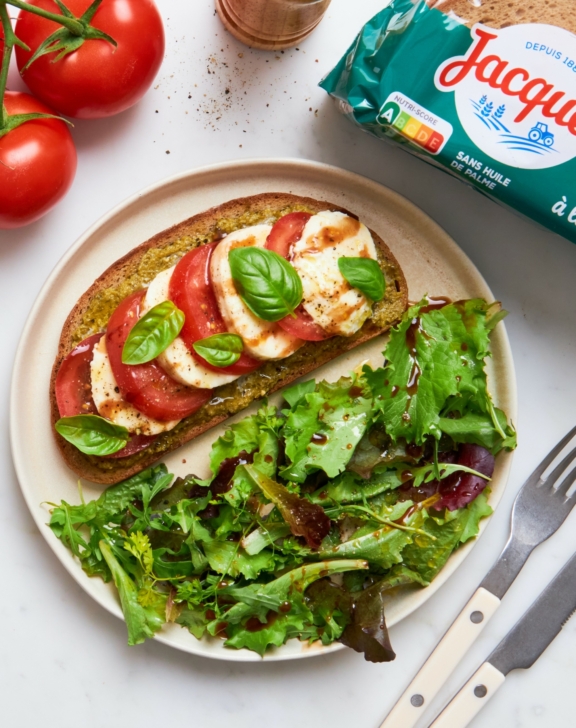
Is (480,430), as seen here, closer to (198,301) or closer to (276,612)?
(276,612)

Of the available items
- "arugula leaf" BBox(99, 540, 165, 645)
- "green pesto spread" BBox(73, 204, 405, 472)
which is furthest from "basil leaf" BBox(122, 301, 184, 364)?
"arugula leaf" BBox(99, 540, 165, 645)

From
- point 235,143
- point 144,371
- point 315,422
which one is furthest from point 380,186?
point 144,371

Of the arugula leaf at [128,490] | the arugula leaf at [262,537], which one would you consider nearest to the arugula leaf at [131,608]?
the arugula leaf at [128,490]

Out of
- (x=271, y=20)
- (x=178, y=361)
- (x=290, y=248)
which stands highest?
(x=271, y=20)

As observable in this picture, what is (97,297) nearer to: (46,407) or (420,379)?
(46,407)

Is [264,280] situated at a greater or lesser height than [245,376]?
greater

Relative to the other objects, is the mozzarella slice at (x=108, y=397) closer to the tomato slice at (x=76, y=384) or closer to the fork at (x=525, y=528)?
the tomato slice at (x=76, y=384)

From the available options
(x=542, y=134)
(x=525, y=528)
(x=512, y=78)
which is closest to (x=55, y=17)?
(x=512, y=78)

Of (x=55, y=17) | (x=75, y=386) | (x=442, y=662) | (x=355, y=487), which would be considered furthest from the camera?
(x=442, y=662)
